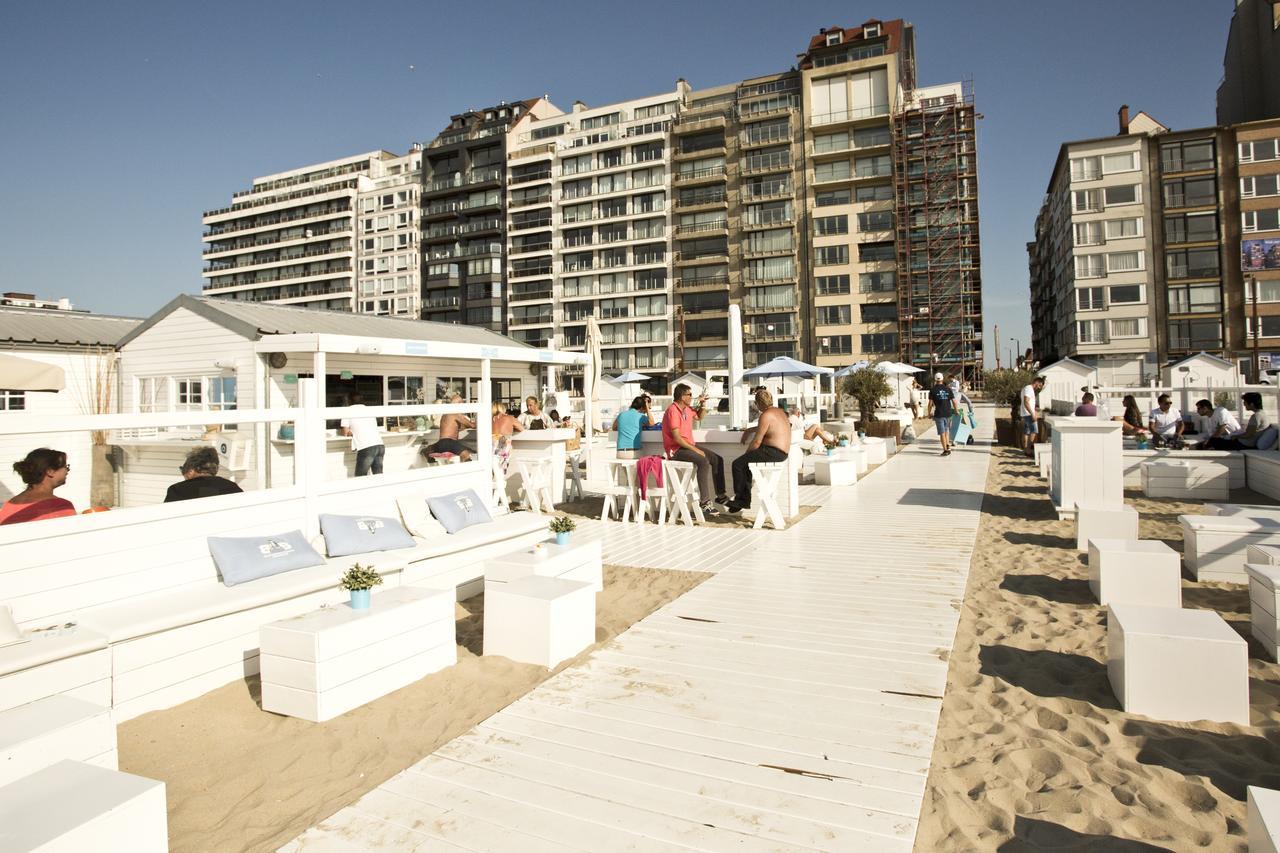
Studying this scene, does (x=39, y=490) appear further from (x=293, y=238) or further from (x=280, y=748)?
(x=293, y=238)

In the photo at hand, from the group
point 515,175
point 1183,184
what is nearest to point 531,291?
point 515,175

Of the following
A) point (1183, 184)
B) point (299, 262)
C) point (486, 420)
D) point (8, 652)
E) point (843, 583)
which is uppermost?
point (299, 262)

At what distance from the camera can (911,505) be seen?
966 cm

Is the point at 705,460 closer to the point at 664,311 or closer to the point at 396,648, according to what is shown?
the point at 396,648

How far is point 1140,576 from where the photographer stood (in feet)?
15.7

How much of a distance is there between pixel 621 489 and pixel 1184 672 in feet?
20.9

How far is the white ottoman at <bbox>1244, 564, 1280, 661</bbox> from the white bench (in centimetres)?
147

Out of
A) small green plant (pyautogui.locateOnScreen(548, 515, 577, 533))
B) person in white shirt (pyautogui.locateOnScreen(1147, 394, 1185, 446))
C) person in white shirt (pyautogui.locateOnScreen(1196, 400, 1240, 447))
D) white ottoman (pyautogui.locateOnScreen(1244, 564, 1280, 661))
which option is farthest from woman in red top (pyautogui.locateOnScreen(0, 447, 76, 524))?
person in white shirt (pyautogui.locateOnScreen(1147, 394, 1185, 446))

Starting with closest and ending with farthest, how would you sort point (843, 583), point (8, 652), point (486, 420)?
point (8, 652), point (843, 583), point (486, 420)

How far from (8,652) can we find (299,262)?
8693cm

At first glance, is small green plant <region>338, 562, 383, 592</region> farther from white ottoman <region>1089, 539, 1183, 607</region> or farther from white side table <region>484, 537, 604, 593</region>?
white ottoman <region>1089, 539, 1183, 607</region>

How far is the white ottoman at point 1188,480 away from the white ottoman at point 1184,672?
8.06 meters

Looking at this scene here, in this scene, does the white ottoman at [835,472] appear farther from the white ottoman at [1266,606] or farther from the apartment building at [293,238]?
the apartment building at [293,238]

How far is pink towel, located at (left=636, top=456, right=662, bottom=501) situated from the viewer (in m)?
8.73
